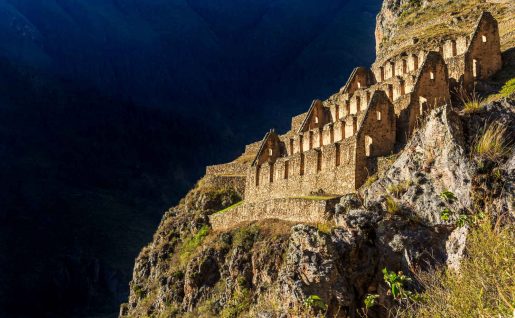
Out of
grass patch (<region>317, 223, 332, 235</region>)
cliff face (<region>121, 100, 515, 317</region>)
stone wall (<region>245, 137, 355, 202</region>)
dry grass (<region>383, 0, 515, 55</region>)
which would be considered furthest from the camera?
dry grass (<region>383, 0, 515, 55</region>)

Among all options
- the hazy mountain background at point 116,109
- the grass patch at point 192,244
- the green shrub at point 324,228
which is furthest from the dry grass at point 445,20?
the hazy mountain background at point 116,109

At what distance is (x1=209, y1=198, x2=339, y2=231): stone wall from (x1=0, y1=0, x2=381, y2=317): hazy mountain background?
165 feet

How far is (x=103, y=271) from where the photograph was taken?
9256 centimetres

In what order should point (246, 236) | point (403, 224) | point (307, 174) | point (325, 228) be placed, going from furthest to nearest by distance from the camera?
point (307, 174) < point (246, 236) < point (325, 228) < point (403, 224)

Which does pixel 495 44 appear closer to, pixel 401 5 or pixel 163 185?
pixel 401 5

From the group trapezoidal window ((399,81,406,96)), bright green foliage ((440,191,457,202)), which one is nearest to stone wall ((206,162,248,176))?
trapezoidal window ((399,81,406,96))

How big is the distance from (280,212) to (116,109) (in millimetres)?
105811

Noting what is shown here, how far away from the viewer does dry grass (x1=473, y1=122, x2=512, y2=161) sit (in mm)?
22406

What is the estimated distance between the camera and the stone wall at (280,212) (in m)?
31.1

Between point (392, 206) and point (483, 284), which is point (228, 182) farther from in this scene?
point (483, 284)

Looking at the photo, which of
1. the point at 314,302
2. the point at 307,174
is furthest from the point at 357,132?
the point at 314,302

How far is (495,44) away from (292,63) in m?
112

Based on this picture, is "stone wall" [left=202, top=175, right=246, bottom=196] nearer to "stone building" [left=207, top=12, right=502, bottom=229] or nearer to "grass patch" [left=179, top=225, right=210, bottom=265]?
"stone building" [left=207, top=12, right=502, bottom=229]

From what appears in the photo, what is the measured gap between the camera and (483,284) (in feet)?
45.8
